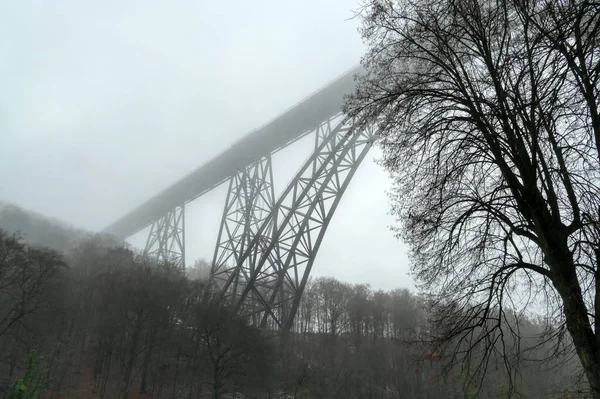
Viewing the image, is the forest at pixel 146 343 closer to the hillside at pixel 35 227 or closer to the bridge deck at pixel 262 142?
the bridge deck at pixel 262 142

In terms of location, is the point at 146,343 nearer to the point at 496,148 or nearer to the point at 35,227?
the point at 496,148

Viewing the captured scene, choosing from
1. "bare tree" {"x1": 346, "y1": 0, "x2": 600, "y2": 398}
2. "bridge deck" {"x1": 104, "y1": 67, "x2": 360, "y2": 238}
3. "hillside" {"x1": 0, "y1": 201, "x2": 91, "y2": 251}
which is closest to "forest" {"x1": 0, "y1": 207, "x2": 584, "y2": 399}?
"bridge deck" {"x1": 104, "y1": 67, "x2": 360, "y2": 238}

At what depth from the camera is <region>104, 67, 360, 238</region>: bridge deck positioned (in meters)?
20.3

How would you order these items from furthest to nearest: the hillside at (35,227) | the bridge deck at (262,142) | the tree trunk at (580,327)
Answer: the hillside at (35,227) < the bridge deck at (262,142) < the tree trunk at (580,327)

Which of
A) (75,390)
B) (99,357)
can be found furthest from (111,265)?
(75,390)

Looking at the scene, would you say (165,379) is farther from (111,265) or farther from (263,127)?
(263,127)

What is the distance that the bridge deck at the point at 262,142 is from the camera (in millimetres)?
20344

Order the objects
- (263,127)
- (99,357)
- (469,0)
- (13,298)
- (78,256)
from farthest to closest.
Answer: (78,256) < (263,127) < (99,357) < (13,298) < (469,0)

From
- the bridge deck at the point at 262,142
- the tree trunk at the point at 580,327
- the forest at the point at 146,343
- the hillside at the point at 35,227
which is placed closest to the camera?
the tree trunk at the point at 580,327

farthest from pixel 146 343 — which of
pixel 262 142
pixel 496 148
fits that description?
pixel 496 148

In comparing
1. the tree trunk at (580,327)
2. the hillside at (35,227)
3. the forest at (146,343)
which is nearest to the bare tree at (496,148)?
the tree trunk at (580,327)

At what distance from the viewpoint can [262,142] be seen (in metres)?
23.0

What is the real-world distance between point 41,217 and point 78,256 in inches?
742

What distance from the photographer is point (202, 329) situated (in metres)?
17.9
